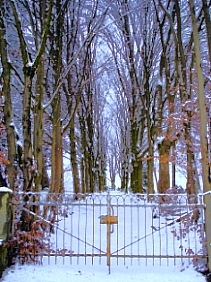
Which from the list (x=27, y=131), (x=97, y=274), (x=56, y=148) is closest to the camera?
(x=97, y=274)

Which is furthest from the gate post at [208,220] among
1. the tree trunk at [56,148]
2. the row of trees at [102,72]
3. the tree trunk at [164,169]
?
the tree trunk at [164,169]

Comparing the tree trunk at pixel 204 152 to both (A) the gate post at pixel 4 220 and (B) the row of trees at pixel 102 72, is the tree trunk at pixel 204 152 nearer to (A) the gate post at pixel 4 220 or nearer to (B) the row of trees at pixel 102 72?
(B) the row of trees at pixel 102 72

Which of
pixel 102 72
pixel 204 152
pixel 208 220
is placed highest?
pixel 102 72

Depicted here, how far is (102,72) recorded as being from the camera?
15.9 meters

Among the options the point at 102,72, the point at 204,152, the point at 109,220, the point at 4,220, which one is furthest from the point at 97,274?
the point at 102,72

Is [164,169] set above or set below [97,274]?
above

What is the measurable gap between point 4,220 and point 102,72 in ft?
37.1

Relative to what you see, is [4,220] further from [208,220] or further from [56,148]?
[56,148]

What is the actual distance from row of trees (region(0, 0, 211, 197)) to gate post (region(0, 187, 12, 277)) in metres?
1.22

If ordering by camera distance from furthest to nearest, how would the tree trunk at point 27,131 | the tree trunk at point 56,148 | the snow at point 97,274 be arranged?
the tree trunk at point 56,148 → the tree trunk at point 27,131 → the snow at point 97,274

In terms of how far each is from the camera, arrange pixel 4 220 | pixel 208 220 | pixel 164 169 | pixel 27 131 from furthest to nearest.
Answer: pixel 164 169 → pixel 27 131 → pixel 208 220 → pixel 4 220

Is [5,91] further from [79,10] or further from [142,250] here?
[79,10]

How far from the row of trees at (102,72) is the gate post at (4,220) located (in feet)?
4.00

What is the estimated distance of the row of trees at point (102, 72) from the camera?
7410 mm
